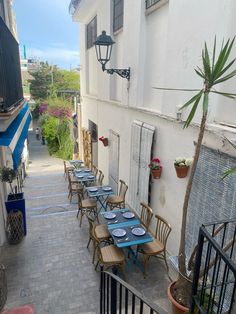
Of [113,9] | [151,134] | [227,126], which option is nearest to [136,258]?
[151,134]

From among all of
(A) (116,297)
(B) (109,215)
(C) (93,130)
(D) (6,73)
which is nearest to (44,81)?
(C) (93,130)

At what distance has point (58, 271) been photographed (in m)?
5.96

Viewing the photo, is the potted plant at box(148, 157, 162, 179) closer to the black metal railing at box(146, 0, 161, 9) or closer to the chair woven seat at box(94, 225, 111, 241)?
the chair woven seat at box(94, 225, 111, 241)

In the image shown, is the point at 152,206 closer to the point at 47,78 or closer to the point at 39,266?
the point at 39,266

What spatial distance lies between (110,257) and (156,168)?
7.72 ft

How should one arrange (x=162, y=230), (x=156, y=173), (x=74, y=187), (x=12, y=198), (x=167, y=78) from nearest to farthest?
(x=167, y=78), (x=156, y=173), (x=162, y=230), (x=12, y=198), (x=74, y=187)

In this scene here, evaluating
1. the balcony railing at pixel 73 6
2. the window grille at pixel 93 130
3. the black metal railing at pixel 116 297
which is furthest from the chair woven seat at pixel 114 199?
the balcony railing at pixel 73 6

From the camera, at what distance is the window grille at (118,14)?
329 inches

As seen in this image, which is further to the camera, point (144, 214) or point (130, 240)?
point (144, 214)

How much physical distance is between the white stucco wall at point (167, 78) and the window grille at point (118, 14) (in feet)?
0.81

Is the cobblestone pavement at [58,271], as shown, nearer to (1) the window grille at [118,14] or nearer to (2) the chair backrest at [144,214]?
(2) the chair backrest at [144,214]

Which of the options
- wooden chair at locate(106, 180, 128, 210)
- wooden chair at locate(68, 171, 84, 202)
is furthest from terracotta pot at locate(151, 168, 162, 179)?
wooden chair at locate(68, 171, 84, 202)

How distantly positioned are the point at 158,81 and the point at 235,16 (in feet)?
8.91

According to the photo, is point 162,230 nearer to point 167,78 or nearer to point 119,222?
point 119,222
